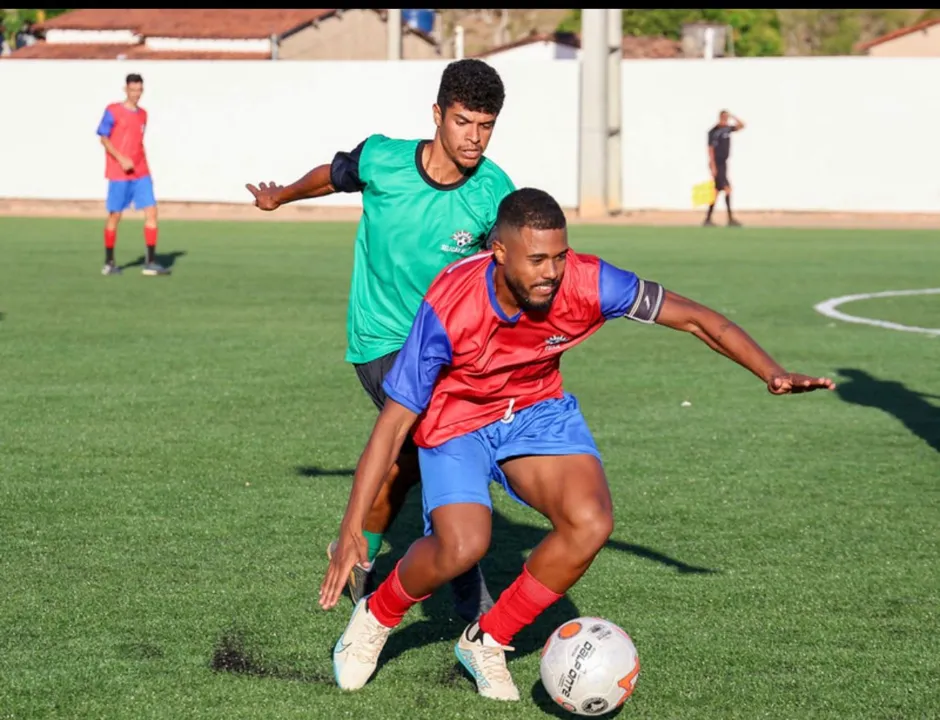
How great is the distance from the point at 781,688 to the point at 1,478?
14.4 feet

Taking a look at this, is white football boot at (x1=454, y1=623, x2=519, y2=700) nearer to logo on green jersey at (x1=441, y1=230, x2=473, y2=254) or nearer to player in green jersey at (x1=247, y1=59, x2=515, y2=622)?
player in green jersey at (x1=247, y1=59, x2=515, y2=622)

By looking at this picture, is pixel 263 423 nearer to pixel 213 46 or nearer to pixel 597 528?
pixel 597 528

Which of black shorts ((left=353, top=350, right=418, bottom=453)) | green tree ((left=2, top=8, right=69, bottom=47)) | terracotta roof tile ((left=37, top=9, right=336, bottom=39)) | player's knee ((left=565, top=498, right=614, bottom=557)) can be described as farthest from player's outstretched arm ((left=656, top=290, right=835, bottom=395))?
green tree ((left=2, top=8, right=69, bottom=47))

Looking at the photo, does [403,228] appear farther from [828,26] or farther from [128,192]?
[828,26]

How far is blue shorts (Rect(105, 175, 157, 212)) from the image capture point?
18.6 m

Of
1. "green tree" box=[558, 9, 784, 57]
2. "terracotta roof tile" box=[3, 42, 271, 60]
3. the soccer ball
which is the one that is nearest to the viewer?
the soccer ball

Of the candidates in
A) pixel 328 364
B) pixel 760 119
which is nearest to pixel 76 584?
pixel 328 364

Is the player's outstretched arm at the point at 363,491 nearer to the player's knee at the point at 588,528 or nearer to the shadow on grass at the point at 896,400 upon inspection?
the player's knee at the point at 588,528

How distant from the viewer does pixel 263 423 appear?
9.16 meters

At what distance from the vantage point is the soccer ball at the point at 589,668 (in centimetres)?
444

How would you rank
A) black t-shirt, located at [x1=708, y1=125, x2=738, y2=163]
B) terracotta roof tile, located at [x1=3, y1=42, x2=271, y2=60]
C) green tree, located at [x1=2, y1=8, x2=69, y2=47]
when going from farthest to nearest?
green tree, located at [x1=2, y1=8, x2=69, y2=47] → terracotta roof tile, located at [x1=3, y1=42, x2=271, y2=60] → black t-shirt, located at [x1=708, y1=125, x2=738, y2=163]

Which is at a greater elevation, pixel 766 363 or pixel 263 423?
pixel 766 363

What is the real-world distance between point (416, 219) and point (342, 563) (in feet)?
5.06

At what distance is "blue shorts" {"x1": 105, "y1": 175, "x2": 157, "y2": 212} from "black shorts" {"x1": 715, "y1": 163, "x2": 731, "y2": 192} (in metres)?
14.4
